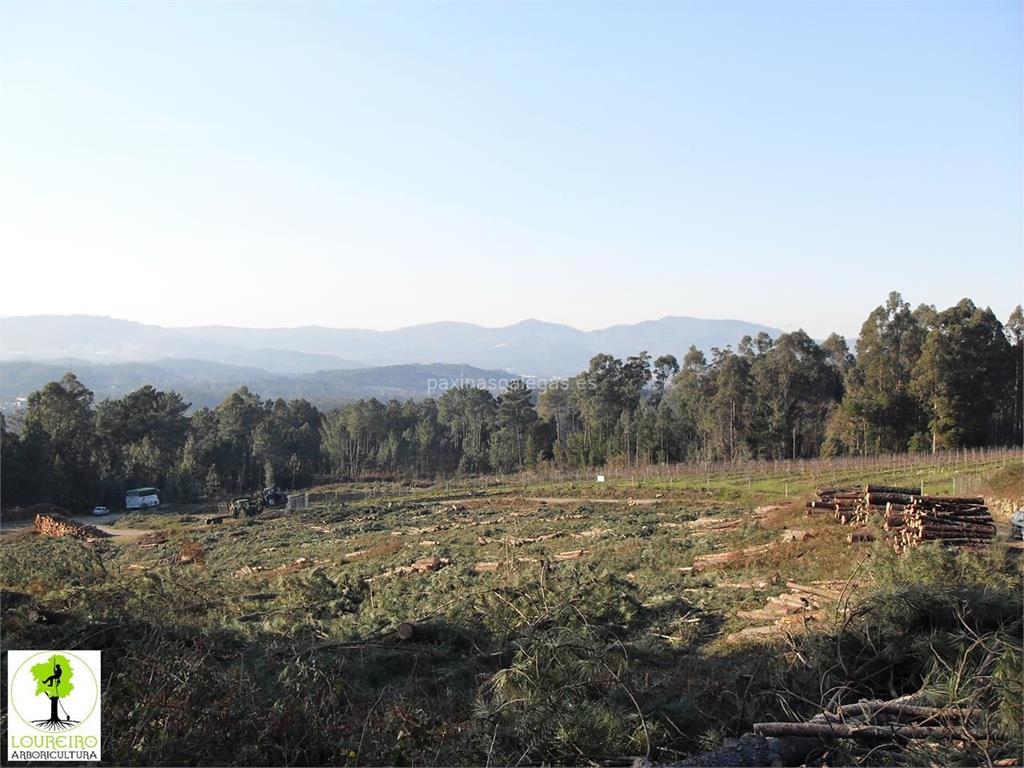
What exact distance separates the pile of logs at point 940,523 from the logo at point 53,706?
1386cm

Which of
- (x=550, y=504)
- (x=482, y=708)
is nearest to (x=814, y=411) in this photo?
(x=550, y=504)

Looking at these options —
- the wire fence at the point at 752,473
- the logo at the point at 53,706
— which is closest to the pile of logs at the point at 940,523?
the logo at the point at 53,706

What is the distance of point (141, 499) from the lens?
53.1 m

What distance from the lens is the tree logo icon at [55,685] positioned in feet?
19.1

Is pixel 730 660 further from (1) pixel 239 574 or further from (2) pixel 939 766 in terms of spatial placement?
(1) pixel 239 574

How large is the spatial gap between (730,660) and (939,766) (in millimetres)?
4118

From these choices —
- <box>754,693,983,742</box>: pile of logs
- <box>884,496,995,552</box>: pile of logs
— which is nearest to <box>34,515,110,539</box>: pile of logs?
<box>884,496,995,552</box>: pile of logs

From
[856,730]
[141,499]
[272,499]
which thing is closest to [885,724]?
[856,730]

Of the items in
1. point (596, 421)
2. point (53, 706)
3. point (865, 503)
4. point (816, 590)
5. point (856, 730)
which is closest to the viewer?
point (856, 730)

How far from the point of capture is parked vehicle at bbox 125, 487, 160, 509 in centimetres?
5300

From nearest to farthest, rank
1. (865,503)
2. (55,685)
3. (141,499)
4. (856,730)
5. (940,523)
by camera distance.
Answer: (856,730), (55,685), (940,523), (865,503), (141,499)

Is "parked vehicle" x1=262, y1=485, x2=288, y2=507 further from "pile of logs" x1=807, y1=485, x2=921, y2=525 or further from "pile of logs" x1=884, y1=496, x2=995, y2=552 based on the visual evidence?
"pile of logs" x1=884, y1=496, x2=995, y2=552

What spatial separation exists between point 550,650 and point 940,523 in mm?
11836

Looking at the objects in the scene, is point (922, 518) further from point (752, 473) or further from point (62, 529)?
point (752, 473)
